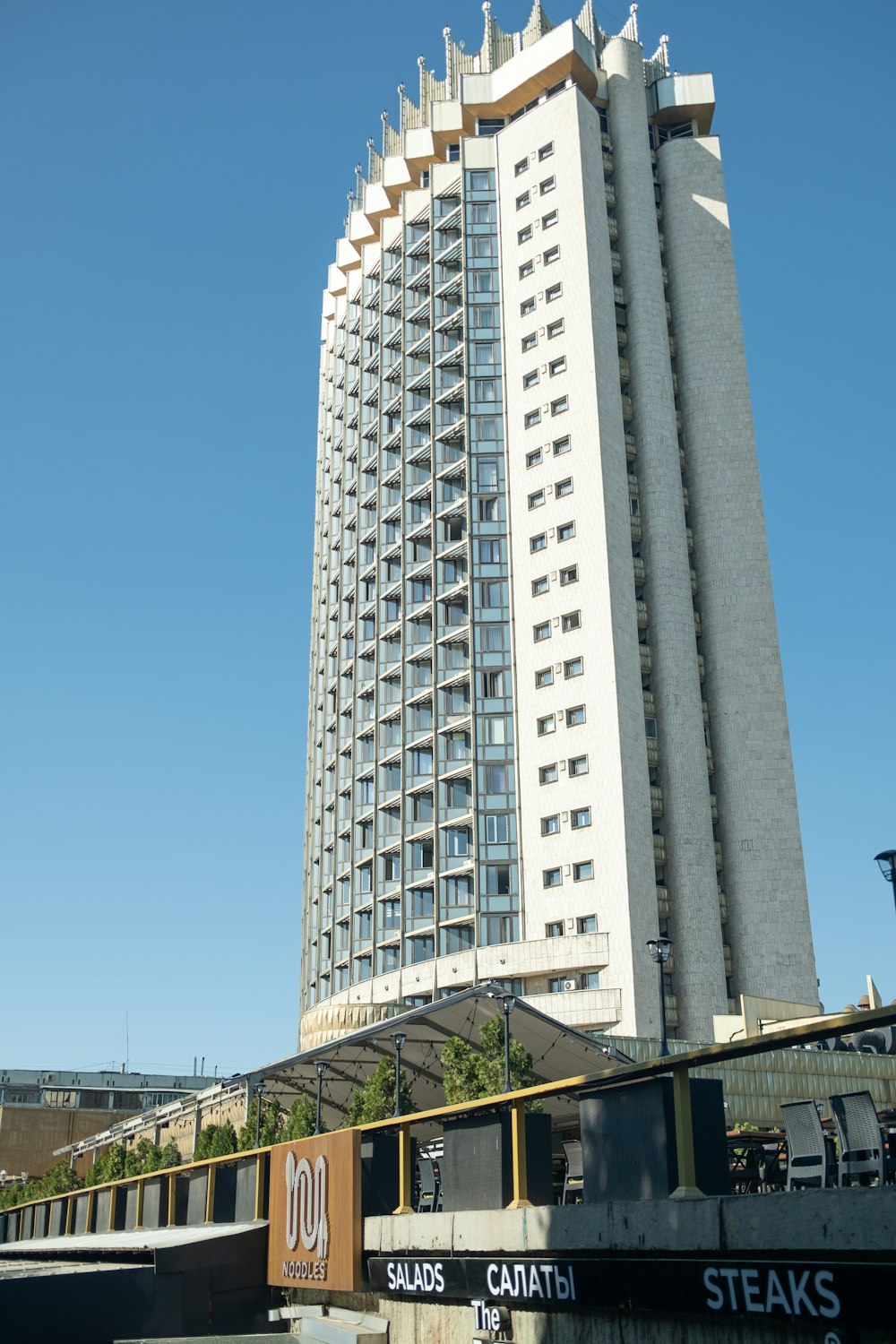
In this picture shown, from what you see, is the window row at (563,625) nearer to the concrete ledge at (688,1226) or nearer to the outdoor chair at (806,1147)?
the concrete ledge at (688,1226)

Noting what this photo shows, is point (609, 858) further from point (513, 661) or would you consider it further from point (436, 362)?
point (436, 362)

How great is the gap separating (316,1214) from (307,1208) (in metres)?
0.31

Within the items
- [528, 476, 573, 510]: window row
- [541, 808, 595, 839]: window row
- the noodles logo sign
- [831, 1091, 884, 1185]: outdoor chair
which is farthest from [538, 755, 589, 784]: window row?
[831, 1091, 884, 1185]: outdoor chair

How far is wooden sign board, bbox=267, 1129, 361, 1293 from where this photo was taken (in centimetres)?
1269

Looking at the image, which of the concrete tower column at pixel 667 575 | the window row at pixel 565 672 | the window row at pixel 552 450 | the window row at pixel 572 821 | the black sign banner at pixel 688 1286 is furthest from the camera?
the window row at pixel 552 450

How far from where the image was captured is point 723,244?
2714 inches

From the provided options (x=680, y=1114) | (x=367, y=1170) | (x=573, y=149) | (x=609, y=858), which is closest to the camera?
(x=680, y=1114)

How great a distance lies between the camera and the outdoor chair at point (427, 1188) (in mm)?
14259

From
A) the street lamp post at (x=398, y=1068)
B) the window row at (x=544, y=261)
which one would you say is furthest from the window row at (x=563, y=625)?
the street lamp post at (x=398, y=1068)

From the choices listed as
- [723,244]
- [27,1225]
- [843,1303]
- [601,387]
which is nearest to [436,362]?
[601,387]

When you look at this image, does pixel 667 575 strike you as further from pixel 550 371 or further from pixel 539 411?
pixel 550 371

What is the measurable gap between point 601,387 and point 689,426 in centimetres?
588

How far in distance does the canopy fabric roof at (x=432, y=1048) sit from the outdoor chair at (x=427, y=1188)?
12871 mm

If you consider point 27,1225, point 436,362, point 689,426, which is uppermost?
point 436,362
